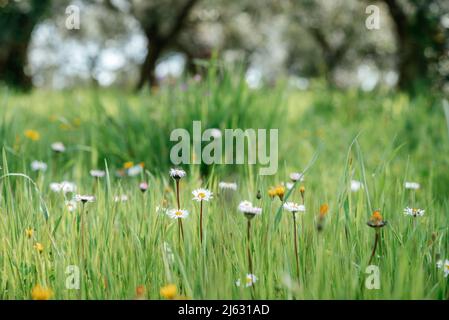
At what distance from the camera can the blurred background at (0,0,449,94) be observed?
5.32 m

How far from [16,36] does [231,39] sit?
379 inches

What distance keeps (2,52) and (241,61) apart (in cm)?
804

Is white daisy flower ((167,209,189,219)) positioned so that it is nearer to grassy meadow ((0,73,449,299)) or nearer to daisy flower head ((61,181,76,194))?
grassy meadow ((0,73,449,299))

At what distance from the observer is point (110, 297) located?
4.47 feet

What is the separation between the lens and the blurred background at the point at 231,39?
532 centimetres

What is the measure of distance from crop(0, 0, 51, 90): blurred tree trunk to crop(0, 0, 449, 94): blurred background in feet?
0.06

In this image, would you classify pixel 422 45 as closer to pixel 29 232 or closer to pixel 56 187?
pixel 56 187

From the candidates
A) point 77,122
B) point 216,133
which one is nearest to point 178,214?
point 216,133

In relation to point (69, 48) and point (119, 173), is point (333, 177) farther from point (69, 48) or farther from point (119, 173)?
point (69, 48)

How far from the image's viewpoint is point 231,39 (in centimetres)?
1652

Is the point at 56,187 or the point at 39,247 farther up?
the point at 56,187

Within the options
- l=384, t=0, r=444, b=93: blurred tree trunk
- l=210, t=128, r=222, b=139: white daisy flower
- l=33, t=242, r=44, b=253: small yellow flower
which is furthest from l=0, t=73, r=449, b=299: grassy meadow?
l=384, t=0, r=444, b=93: blurred tree trunk

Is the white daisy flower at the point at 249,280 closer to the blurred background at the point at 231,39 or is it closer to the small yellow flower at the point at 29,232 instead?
the small yellow flower at the point at 29,232

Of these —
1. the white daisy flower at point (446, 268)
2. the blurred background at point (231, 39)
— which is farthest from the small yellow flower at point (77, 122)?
the white daisy flower at point (446, 268)
